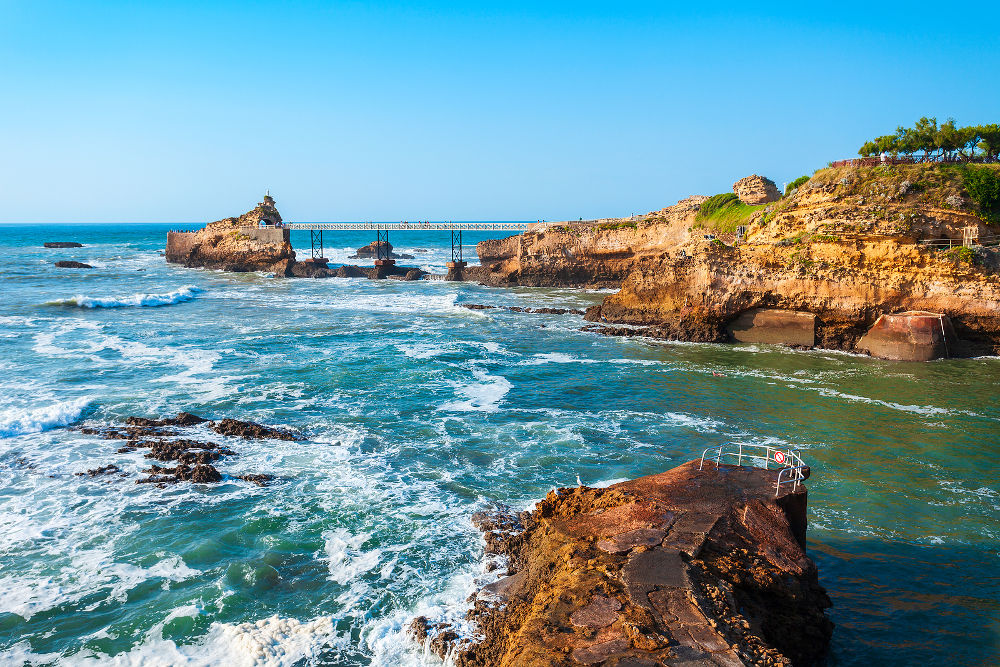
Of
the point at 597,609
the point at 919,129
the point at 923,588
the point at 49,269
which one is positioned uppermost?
the point at 919,129

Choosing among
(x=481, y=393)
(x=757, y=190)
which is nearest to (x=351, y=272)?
(x=757, y=190)

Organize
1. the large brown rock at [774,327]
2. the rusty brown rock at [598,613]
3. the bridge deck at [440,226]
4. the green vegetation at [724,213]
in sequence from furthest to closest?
the bridge deck at [440,226] → the green vegetation at [724,213] → the large brown rock at [774,327] → the rusty brown rock at [598,613]

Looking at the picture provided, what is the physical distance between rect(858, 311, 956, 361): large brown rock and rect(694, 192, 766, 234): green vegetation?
1729 centimetres

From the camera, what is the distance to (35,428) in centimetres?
1808

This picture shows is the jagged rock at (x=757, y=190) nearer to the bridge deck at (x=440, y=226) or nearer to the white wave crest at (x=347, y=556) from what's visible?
the bridge deck at (x=440, y=226)

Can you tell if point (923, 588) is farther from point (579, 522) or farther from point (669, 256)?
point (669, 256)

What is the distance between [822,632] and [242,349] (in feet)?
85.2

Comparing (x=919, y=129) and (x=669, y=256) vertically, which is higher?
(x=919, y=129)

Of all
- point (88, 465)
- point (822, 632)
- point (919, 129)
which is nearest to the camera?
point (822, 632)

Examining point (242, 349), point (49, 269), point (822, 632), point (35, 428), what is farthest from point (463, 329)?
point (49, 269)

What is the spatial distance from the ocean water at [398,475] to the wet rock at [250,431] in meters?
0.64

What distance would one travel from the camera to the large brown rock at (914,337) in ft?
86.6

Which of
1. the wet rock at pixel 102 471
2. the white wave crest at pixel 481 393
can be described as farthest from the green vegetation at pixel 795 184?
the wet rock at pixel 102 471

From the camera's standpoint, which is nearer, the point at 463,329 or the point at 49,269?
the point at 463,329
